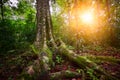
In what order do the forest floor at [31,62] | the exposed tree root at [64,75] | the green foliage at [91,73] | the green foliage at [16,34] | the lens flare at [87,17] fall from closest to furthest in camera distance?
the green foliage at [91,73] → the exposed tree root at [64,75] → the forest floor at [31,62] → the green foliage at [16,34] → the lens flare at [87,17]

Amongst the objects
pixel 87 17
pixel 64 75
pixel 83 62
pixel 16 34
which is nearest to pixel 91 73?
pixel 83 62

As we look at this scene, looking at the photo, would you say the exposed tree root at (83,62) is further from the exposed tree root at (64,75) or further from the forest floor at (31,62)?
the exposed tree root at (64,75)

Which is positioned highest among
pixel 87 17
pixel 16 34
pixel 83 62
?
pixel 87 17

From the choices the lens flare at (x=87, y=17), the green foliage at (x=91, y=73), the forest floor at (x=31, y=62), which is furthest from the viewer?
the lens flare at (x=87, y=17)

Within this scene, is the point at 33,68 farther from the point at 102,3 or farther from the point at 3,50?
the point at 102,3

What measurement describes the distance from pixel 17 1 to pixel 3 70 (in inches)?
354

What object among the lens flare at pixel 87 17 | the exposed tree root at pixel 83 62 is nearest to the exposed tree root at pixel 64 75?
the exposed tree root at pixel 83 62

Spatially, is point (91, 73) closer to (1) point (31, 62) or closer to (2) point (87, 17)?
(1) point (31, 62)

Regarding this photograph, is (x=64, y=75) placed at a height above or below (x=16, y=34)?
below

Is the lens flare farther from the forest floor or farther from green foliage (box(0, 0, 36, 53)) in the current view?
the forest floor

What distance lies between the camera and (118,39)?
12055 mm

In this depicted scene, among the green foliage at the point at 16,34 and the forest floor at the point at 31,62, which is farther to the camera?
the green foliage at the point at 16,34

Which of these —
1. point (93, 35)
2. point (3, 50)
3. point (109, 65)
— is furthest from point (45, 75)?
point (93, 35)

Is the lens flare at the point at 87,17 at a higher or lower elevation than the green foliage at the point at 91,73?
higher
